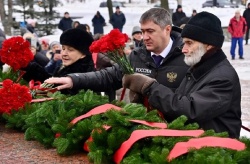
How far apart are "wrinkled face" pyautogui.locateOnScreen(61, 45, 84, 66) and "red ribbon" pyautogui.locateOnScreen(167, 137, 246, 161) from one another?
2353mm

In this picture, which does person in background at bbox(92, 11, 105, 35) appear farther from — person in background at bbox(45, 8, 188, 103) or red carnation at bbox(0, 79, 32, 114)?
red carnation at bbox(0, 79, 32, 114)

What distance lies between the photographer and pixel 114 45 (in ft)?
10.8

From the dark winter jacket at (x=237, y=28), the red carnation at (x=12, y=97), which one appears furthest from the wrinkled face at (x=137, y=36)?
the dark winter jacket at (x=237, y=28)

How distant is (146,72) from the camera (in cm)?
413

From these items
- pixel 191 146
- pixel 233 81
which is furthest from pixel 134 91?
pixel 191 146

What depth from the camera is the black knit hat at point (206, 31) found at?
3.35 meters

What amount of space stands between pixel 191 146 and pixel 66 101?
3.62 ft

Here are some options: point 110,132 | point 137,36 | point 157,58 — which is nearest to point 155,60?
point 157,58

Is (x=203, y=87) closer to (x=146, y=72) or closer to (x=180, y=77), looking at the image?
(x=180, y=77)

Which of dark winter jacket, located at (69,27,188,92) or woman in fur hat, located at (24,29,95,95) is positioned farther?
woman in fur hat, located at (24,29,95,95)

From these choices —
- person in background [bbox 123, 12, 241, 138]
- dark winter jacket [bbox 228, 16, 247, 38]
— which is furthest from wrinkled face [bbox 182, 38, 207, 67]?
dark winter jacket [bbox 228, 16, 247, 38]

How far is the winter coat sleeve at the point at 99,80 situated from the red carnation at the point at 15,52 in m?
0.40

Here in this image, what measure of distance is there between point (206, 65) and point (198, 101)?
15.0 inches

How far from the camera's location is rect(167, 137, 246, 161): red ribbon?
2.34 metres
